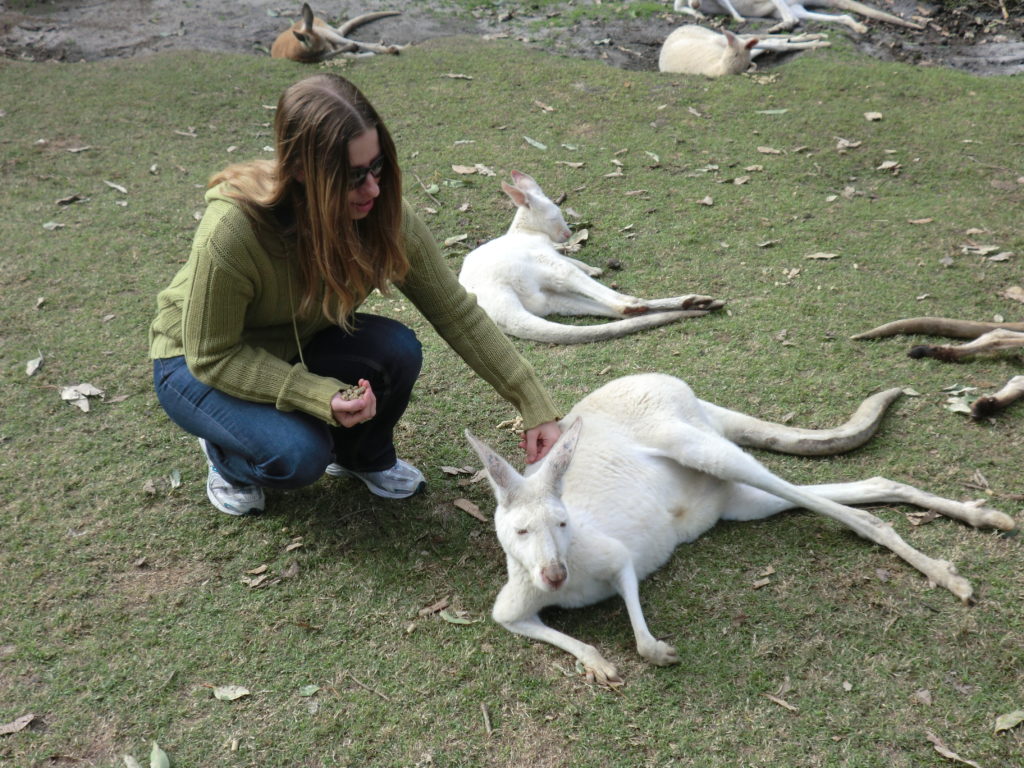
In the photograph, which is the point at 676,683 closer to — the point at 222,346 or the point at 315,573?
the point at 315,573

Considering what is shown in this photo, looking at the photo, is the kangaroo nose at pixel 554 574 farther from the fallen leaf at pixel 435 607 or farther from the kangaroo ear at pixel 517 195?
the kangaroo ear at pixel 517 195

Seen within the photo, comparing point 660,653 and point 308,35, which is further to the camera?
point 308,35

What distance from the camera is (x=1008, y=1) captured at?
8.24m

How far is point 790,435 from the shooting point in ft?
9.77

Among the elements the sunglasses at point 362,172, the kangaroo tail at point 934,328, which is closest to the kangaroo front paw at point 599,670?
the sunglasses at point 362,172

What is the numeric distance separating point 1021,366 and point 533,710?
2.53 meters

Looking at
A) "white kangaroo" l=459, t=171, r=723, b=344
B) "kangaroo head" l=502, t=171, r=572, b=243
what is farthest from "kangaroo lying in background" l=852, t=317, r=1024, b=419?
"kangaroo head" l=502, t=171, r=572, b=243

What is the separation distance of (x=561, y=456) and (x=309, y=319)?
0.94 m

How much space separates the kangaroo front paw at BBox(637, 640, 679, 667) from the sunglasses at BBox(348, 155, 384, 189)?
1431mm

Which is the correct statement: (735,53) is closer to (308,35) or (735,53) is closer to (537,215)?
(537,215)

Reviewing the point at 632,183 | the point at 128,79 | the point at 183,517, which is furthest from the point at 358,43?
the point at 183,517

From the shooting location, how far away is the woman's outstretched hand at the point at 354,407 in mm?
2355

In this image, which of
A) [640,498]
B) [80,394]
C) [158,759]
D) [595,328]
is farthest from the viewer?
[595,328]

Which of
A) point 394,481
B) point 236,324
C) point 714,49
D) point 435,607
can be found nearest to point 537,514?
point 435,607
